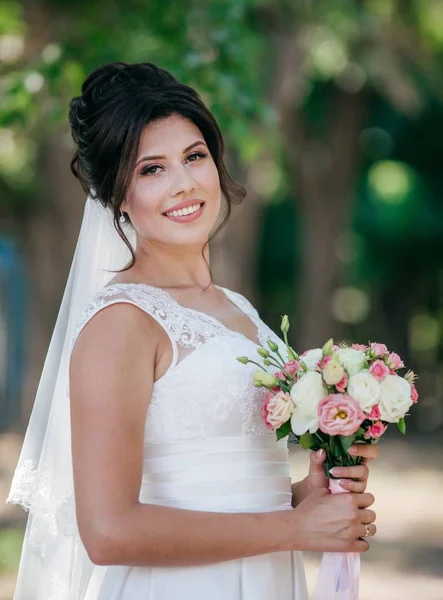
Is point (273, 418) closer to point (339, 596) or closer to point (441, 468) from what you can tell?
point (339, 596)

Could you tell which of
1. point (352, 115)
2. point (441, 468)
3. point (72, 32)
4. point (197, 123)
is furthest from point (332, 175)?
point (197, 123)

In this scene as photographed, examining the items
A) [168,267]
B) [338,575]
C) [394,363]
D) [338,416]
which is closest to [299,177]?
[168,267]

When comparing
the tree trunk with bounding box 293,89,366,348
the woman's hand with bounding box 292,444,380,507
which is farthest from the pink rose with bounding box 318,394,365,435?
the tree trunk with bounding box 293,89,366,348

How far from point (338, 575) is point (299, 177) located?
50.9 feet

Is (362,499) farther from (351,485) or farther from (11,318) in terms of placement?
(11,318)

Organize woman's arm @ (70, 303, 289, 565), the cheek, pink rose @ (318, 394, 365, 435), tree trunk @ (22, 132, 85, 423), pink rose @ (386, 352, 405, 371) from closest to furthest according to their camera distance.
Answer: woman's arm @ (70, 303, 289, 565) < pink rose @ (318, 394, 365, 435) < pink rose @ (386, 352, 405, 371) < the cheek < tree trunk @ (22, 132, 85, 423)

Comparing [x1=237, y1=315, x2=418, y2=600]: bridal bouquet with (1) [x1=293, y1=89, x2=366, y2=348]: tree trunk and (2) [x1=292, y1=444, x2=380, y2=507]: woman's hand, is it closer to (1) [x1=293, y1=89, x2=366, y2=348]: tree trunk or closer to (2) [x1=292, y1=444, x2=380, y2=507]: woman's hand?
(2) [x1=292, y1=444, x2=380, y2=507]: woman's hand

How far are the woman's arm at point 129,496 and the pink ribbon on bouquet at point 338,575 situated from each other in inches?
5.6

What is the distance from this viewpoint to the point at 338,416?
2.58 m

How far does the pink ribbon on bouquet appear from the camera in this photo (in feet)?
9.00

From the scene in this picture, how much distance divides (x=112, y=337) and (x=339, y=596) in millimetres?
899

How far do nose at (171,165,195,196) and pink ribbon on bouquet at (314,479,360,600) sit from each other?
3.24 ft

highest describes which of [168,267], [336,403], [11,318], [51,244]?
[11,318]

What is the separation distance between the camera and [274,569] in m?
2.78
